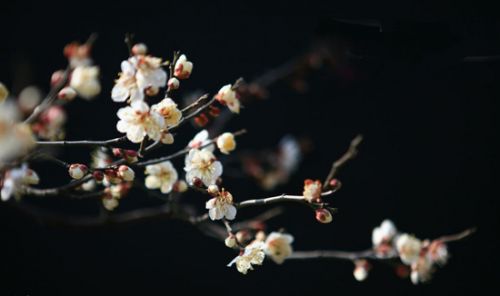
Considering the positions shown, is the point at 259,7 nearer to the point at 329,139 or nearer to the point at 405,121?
the point at 329,139

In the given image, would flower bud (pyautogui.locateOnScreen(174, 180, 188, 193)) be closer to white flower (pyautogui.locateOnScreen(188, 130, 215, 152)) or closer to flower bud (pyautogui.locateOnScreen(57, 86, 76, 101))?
white flower (pyautogui.locateOnScreen(188, 130, 215, 152))

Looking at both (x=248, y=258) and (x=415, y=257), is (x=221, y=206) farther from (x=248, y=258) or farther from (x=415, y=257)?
(x=415, y=257)

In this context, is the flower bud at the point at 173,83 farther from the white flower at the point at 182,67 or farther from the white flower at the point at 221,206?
the white flower at the point at 221,206

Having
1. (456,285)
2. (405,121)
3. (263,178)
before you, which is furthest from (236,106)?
(456,285)

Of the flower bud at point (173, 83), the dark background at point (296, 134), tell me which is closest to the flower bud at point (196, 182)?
the flower bud at point (173, 83)

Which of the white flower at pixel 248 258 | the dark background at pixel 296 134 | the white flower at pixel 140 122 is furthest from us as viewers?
the dark background at pixel 296 134

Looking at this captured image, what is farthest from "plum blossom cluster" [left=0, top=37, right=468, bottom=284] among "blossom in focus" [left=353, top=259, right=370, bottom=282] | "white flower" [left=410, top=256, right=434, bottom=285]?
"white flower" [left=410, top=256, right=434, bottom=285]
